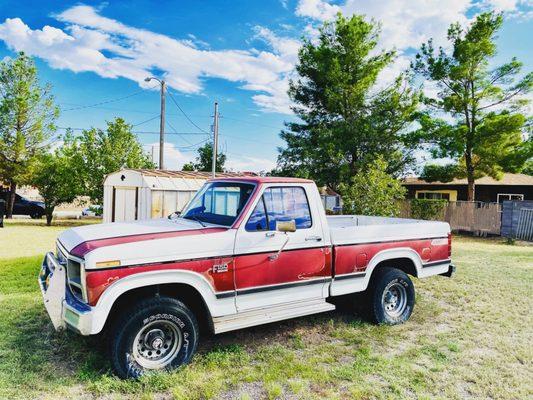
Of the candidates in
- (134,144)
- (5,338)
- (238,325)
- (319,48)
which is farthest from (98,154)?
(238,325)

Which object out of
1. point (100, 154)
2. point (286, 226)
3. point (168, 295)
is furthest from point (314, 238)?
point (100, 154)

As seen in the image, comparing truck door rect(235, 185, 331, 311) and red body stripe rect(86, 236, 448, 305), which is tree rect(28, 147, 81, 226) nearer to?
truck door rect(235, 185, 331, 311)

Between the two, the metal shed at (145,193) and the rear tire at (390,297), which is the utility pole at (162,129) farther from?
the rear tire at (390,297)

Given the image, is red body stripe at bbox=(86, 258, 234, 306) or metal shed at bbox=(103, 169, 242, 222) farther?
metal shed at bbox=(103, 169, 242, 222)

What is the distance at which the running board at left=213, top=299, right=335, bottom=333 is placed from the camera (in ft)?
14.3

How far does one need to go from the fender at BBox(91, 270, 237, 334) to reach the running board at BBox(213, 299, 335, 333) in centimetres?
10

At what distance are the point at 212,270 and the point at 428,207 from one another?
21.0 meters

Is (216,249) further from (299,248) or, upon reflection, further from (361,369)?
(361,369)

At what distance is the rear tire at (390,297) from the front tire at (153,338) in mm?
2745

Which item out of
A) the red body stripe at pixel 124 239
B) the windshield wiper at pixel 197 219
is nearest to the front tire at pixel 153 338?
the red body stripe at pixel 124 239

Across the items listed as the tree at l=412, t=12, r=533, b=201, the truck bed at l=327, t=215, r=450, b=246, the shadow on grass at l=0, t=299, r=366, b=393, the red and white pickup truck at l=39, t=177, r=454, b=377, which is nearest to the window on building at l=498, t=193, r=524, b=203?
the tree at l=412, t=12, r=533, b=201

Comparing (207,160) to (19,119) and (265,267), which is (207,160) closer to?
(19,119)

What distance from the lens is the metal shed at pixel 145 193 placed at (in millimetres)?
17156

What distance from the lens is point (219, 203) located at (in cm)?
521
